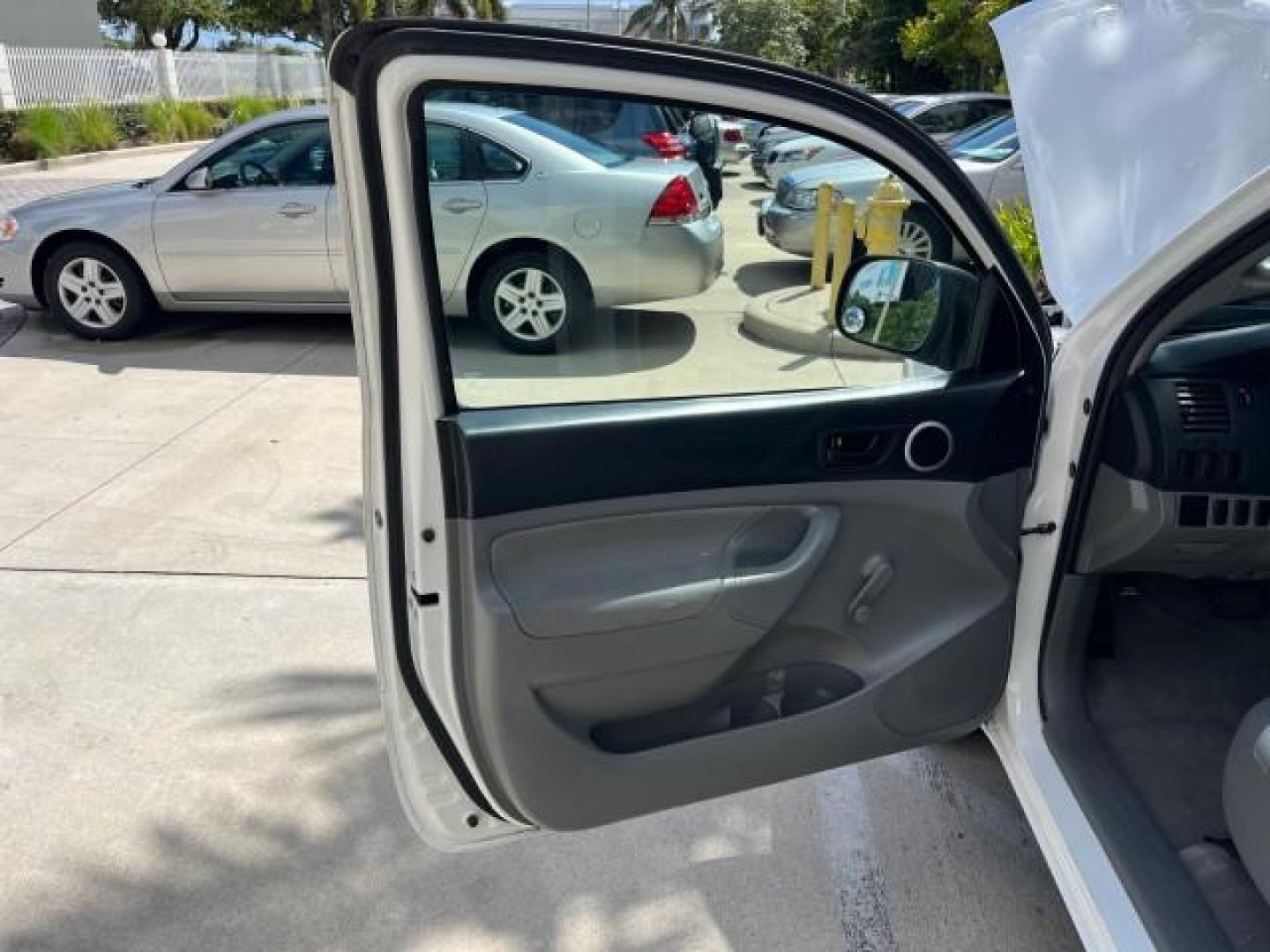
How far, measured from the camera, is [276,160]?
6.38 metres

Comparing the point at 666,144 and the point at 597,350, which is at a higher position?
the point at 666,144

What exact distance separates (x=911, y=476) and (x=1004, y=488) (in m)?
0.20

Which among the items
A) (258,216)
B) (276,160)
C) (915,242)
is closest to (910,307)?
(915,242)

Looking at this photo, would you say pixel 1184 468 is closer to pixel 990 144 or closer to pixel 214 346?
pixel 214 346

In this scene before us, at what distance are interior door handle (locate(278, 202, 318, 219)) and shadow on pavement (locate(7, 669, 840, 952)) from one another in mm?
4510

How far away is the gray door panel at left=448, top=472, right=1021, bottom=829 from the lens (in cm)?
171

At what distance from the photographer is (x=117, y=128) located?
1894cm

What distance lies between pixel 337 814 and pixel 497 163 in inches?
66.8

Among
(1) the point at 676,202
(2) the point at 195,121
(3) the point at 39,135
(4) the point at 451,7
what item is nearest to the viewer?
(1) the point at 676,202

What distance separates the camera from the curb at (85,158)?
1560 centimetres

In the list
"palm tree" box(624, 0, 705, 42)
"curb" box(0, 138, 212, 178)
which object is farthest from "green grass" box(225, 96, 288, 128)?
"palm tree" box(624, 0, 705, 42)

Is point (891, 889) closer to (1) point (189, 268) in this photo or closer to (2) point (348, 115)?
(2) point (348, 115)

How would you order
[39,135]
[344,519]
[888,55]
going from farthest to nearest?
[888,55] → [39,135] → [344,519]

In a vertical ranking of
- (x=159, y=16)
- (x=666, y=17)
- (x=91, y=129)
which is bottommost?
(x=91, y=129)
